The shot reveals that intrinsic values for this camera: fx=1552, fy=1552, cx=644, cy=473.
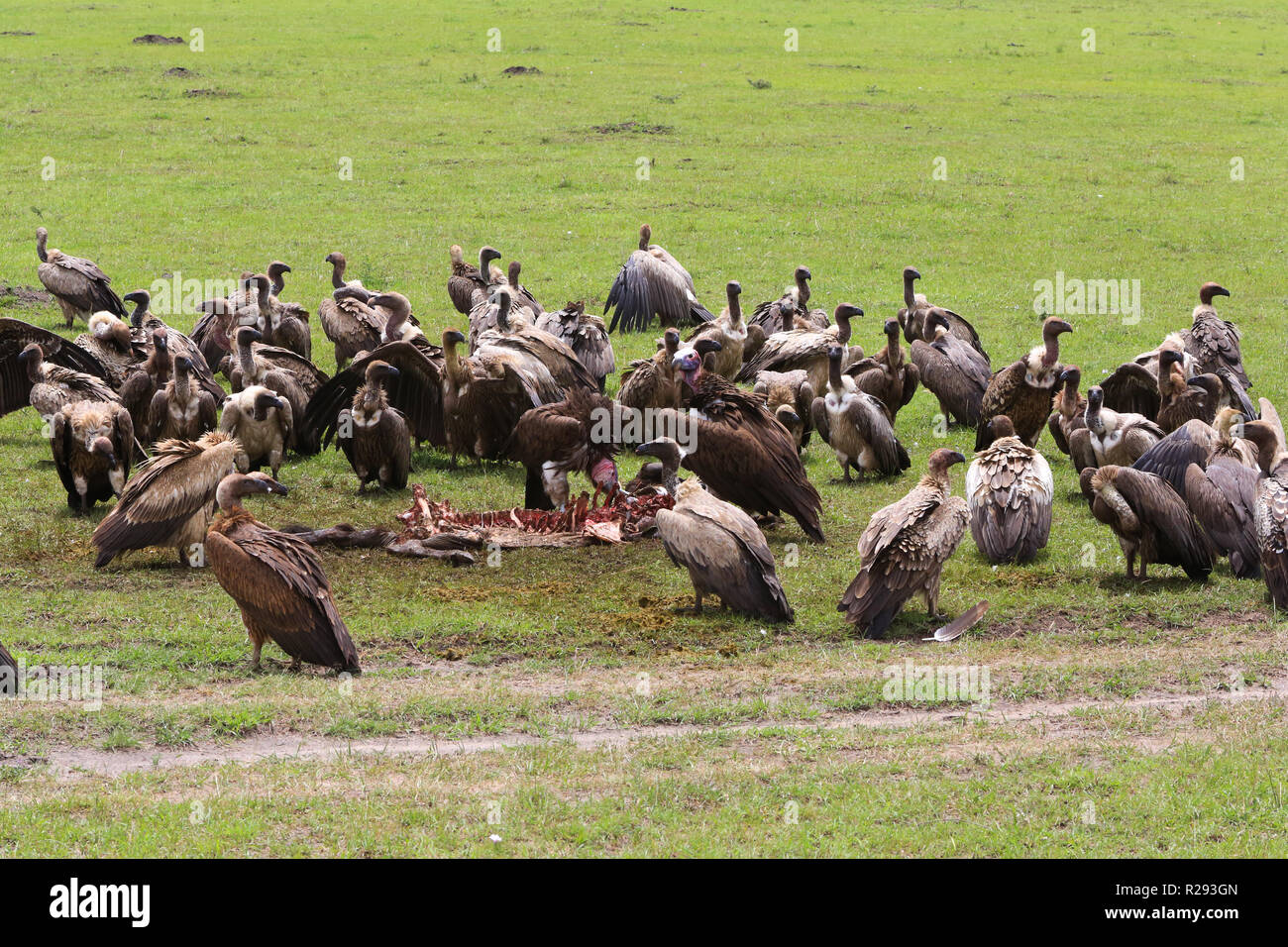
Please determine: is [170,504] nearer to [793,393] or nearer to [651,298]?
[793,393]

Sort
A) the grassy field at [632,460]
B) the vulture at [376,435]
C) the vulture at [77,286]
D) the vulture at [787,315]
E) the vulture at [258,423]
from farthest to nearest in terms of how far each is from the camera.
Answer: the vulture at [77,286] → the vulture at [787,315] → the vulture at [258,423] → the vulture at [376,435] → the grassy field at [632,460]

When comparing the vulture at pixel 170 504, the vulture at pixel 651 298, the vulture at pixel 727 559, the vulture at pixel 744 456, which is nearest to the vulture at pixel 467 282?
the vulture at pixel 651 298

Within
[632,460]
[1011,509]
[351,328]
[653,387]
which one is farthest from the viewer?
[351,328]

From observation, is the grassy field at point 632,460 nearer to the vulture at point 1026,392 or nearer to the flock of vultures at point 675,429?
the flock of vultures at point 675,429

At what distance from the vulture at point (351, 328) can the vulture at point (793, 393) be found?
4441mm

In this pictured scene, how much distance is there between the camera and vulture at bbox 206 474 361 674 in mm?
9227

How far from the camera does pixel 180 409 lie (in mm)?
14242

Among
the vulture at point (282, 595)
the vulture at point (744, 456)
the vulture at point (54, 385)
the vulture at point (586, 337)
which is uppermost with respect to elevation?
the vulture at point (586, 337)

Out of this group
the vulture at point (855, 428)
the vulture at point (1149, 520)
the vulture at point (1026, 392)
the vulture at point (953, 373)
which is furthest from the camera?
the vulture at point (953, 373)

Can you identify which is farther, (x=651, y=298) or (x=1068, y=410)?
(x=651, y=298)

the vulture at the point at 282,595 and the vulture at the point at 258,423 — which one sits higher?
the vulture at the point at 258,423

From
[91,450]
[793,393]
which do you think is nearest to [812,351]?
[793,393]

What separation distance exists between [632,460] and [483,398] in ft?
5.48

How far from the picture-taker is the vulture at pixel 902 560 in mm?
10359
